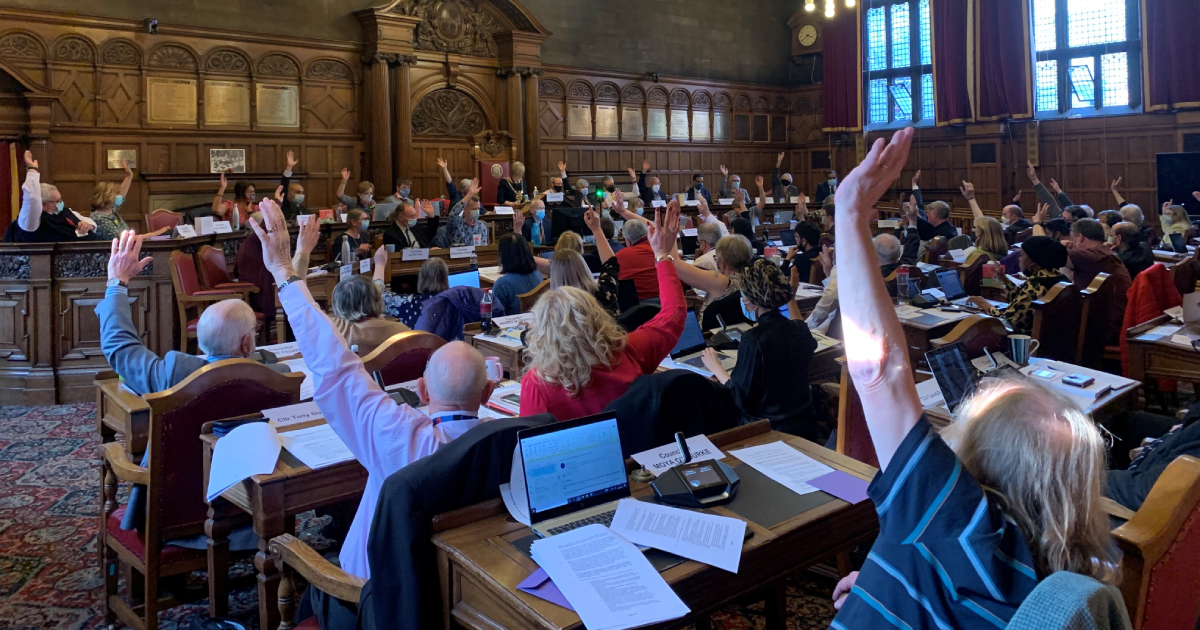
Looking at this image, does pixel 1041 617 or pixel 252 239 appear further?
pixel 252 239

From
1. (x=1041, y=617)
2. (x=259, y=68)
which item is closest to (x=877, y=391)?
(x=1041, y=617)

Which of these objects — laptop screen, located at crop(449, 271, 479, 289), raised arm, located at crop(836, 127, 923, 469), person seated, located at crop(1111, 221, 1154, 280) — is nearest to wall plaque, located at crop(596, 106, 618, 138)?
laptop screen, located at crop(449, 271, 479, 289)

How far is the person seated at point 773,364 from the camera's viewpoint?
11.2 ft

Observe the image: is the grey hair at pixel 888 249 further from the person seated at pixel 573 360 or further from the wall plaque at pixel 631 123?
the wall plaque at pixel 631 123

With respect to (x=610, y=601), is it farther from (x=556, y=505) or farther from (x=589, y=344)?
(x=589, y=344)

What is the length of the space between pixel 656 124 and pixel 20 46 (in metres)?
9.72

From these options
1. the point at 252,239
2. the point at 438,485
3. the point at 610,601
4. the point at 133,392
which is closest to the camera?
the point at 610,601

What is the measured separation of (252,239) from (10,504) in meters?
4.09

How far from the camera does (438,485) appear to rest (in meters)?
1.86

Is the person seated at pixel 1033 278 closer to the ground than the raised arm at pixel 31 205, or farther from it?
closer to the ground

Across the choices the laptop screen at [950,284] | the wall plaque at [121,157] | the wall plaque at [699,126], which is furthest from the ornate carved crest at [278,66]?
the laptop screen at [950,284]

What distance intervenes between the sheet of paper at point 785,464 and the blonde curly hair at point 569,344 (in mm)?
623

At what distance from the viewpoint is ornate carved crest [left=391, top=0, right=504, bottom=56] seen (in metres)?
12.6

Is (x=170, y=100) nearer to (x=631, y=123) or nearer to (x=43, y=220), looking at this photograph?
(x=43, y=220)
